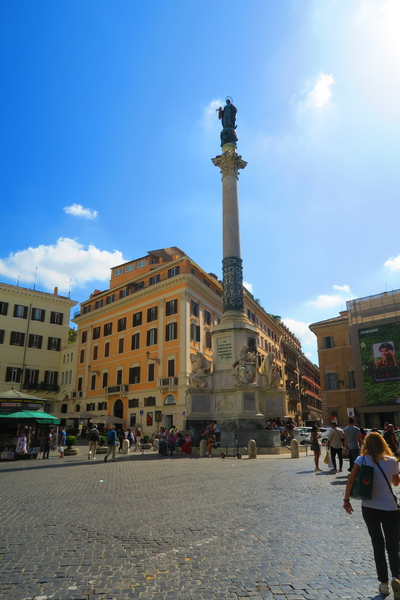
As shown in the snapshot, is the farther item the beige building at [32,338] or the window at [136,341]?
the beige building at [32,338]

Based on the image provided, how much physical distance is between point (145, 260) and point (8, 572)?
44271mm

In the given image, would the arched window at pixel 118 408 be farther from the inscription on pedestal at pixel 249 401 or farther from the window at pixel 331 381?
the inscription on pedestal at pixel 249 401

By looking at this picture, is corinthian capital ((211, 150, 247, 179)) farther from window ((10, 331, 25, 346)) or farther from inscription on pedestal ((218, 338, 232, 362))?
window ((10, 331, 25, 346))

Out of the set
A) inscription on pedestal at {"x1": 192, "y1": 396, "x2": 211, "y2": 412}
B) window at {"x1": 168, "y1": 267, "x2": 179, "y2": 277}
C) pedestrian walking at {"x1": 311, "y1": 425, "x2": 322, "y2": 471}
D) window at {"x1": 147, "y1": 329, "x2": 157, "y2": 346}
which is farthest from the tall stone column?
window at {"x1": 147, "y1": 329, "x2": 157, "y2": 346}

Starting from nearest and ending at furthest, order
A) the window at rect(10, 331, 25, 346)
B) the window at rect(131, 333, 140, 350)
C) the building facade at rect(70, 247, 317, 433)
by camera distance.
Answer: the building facade at rect(70, 247, 317, 433), the window at rect(131, 333, 140, 350), the window at rect(10, 331, 25, 346)

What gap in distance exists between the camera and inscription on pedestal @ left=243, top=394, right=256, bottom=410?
73.0ft

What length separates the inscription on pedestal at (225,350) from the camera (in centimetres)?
2380

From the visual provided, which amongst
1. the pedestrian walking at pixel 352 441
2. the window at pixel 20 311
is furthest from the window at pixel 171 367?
the pedestrian walking at pixel 352 441

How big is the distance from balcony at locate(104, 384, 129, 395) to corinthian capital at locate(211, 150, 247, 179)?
2373cm

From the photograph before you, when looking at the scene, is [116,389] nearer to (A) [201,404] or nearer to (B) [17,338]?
(B) [17,338]

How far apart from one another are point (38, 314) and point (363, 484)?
51.2 meters

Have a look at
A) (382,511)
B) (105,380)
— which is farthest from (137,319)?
(382,511)

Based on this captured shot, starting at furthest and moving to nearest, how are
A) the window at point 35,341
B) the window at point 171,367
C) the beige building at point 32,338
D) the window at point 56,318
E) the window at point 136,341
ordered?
1. the window at point 56,318
2. the window at point 35,341
3. the beige building at point 32,338
4. the window at point 136,341
5. the window at point 171,367

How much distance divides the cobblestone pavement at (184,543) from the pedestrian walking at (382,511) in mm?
273
